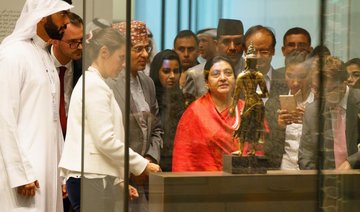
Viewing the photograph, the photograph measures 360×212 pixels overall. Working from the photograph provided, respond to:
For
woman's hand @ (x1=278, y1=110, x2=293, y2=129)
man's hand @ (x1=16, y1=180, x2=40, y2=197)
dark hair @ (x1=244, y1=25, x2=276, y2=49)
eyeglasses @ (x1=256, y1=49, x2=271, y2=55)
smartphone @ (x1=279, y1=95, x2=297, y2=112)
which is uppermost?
dark hair @ (x1=244, y1=25, x2=276, y2=49)

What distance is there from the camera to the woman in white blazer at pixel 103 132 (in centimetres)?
293

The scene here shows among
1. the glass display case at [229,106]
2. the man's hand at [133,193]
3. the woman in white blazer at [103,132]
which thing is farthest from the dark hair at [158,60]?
the man's hand at [133,193]

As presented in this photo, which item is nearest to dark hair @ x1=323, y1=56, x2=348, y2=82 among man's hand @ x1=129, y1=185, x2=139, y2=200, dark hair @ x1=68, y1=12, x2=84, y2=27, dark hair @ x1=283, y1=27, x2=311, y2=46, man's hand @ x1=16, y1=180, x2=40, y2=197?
dark hair @ x1=283, y1=27, x2=311, y2=46

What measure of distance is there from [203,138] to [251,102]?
190 millimetres

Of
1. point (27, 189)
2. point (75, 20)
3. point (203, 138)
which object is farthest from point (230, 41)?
point (75, 20)

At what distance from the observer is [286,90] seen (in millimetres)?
2768

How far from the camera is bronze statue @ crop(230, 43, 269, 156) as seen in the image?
2.82 m

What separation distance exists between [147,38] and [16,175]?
6.65ft

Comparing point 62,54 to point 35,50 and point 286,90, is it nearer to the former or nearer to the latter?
point 35,50

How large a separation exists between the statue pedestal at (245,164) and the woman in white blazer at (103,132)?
22cm

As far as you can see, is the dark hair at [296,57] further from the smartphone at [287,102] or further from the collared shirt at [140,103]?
the collared shirt at [140,103]

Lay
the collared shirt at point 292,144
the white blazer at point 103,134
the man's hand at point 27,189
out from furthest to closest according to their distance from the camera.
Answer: the man's hand at point 27,189 < the white blazer at point 103,134 < the collared shirt at point 292,144

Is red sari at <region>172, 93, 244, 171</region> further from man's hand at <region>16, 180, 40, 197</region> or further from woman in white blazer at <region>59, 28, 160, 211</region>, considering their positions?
man's hand at <region>16, 180, 40, 197</region>

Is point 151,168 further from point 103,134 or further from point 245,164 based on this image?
point 103,134
